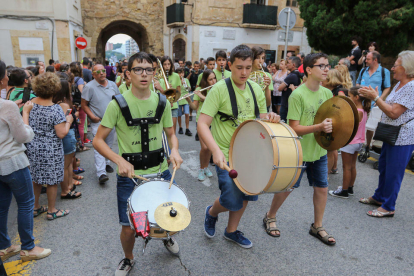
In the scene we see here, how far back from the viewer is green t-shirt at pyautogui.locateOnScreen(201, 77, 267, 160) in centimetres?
288

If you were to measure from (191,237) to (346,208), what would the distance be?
2279mm

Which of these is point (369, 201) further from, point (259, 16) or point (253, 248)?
point (259, 16)

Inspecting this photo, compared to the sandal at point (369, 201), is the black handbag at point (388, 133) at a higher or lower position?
higher

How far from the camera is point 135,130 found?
8.30 ft

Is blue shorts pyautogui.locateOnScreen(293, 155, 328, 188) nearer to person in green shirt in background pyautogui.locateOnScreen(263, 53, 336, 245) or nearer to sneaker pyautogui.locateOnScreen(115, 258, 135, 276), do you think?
person in green shirt in background pyautogui.locateOnScreen(263, 53, 336, 245)

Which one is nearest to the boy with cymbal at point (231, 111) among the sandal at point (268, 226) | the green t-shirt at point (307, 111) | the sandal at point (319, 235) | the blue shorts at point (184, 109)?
the green t-shirt at point (307, 111)

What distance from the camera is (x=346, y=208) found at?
414cm

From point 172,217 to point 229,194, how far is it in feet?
3.14

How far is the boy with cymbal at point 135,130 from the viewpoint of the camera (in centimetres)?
245

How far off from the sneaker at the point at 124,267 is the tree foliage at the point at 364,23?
12963 millimetres

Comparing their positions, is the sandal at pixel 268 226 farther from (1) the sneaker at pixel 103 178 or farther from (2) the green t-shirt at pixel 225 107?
(1) the sneaker at pixel 103 178

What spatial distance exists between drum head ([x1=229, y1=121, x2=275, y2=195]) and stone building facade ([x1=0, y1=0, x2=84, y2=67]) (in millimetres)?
16333

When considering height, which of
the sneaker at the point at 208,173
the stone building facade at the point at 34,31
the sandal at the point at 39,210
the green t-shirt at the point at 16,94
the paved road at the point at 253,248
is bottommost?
the paved road at the point at 253,248

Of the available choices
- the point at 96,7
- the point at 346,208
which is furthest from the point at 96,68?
the point at 96,7
